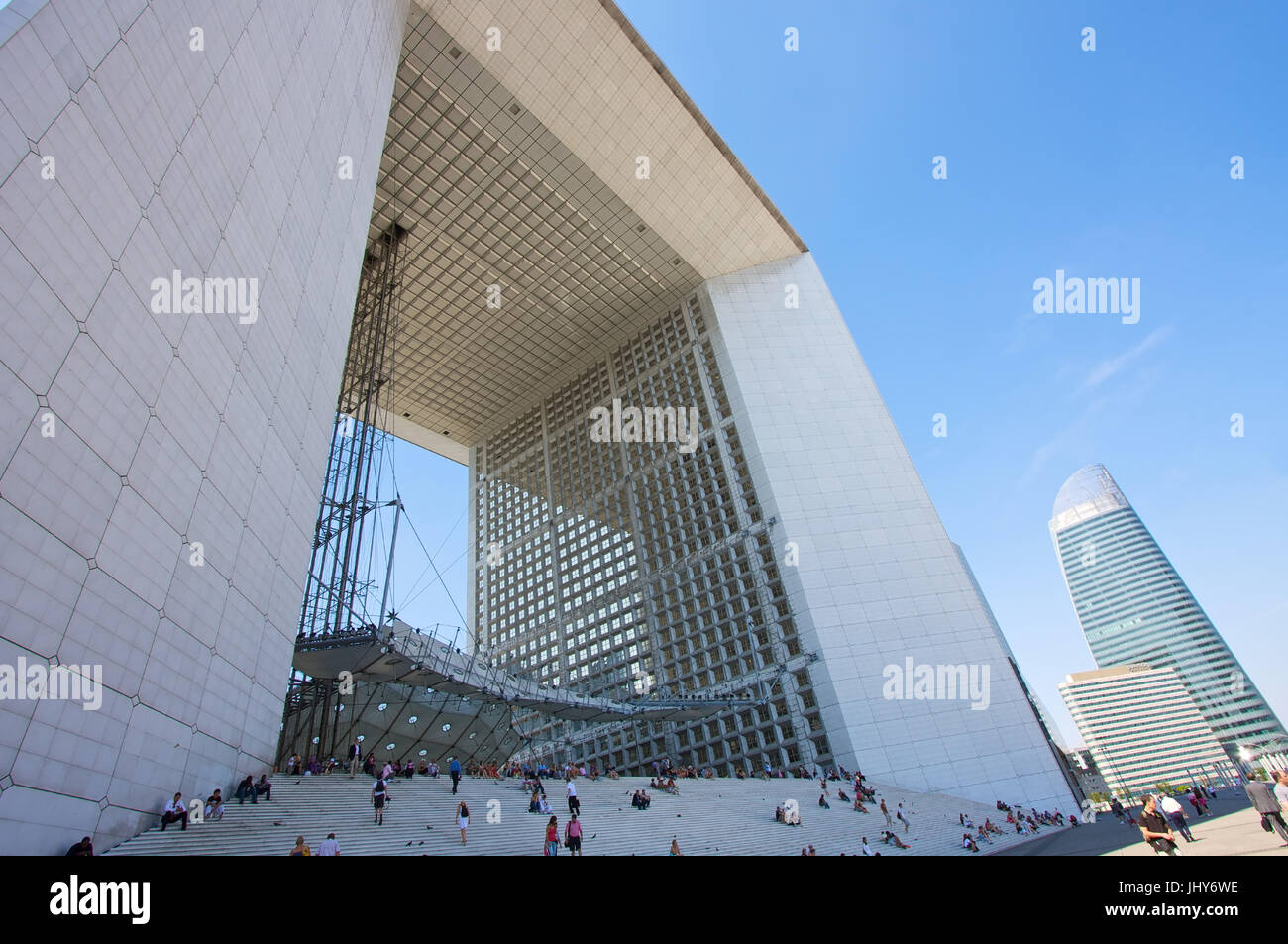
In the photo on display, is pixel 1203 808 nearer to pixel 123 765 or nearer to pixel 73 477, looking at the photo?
pixel 123 765

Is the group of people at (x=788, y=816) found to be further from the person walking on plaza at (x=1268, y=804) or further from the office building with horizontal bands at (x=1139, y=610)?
the office building with horizontal bands at (x=1139, y=610)

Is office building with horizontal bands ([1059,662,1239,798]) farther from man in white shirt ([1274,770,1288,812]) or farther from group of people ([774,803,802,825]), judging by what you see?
man in white shirt ([1274,770,1288,812])

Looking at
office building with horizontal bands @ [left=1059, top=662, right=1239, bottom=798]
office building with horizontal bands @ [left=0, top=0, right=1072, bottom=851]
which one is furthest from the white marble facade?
office building with horizontal bands @ [left=1059, top=662, right=1239, bottom=798]

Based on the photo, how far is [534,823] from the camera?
54.3 feet

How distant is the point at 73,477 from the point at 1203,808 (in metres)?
29.4

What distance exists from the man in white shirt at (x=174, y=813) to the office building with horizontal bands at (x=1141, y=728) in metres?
153

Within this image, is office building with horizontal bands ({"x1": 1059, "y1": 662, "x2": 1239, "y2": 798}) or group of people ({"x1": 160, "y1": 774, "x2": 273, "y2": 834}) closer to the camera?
group of people ({"x1": 160, "y1": 774, "x2": 273, "y2": 834})

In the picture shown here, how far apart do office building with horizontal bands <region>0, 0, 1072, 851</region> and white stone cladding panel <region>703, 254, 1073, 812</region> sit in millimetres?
185

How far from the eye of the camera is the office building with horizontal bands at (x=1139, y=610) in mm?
126812

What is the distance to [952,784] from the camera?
31.6 metres

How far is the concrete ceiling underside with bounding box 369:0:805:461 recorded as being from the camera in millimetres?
34281

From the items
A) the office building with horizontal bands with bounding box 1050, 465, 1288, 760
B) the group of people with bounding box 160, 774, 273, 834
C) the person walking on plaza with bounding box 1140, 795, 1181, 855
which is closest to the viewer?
the person walking on plaza with bounding box 1140, 795, 1181, 855

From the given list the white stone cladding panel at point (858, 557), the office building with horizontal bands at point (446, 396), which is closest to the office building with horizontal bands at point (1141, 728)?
the white stone cladding panel at point (858, 557)
